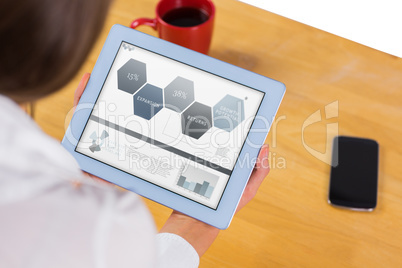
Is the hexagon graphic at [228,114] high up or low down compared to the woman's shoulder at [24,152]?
down

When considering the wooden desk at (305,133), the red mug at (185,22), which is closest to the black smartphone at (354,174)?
the wooden desk at (305,133)

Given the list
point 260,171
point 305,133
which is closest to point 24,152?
A: point 260,171

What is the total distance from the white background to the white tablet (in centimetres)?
29

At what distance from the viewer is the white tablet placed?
1.85 feet

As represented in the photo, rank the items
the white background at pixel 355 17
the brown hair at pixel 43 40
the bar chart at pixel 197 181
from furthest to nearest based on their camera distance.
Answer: the white background at pixel 355 17 < the bar chart at pixel 197 181 < the brown hair at pixel 43 40

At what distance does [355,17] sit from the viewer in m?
0.81

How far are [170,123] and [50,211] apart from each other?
0.29 m

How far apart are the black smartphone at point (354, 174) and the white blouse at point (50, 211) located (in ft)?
1.33

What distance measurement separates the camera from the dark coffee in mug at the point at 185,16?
0.67m

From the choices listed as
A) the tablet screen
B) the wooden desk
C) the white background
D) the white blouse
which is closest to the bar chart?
the tablet screen

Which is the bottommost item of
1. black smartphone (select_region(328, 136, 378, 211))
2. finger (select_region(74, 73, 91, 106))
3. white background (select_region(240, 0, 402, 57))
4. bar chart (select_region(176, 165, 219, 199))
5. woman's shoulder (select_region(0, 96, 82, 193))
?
black smartphone (select_region(328, 136, 378, 211))

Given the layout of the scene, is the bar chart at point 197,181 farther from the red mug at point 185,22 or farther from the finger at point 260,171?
the red mug at point 185,22

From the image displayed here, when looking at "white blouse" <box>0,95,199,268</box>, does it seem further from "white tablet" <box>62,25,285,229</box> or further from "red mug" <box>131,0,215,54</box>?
"red mug" <box>131,0,215,54</box>

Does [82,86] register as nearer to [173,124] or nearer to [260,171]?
[173,124]
